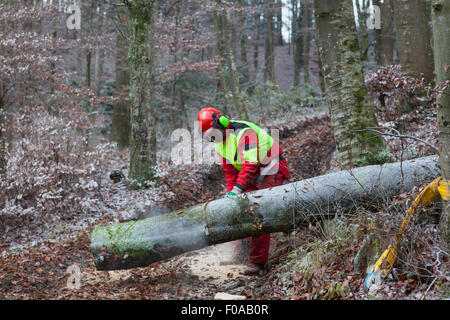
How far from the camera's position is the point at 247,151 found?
5.27 meters

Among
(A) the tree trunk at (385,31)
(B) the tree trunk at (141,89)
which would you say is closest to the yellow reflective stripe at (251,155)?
(B) the tree trunk at (141,89)

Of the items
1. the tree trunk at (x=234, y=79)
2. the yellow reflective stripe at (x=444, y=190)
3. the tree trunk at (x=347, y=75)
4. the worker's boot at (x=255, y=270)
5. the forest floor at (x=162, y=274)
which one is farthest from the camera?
the tree trunk at (x=234, y=79)

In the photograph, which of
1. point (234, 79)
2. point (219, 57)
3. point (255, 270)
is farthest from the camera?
point (219, 57)

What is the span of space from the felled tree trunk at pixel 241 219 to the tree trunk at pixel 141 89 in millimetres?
4150

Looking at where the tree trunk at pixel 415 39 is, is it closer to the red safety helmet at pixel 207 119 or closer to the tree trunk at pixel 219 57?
the red safety helmet at pixel 207 119

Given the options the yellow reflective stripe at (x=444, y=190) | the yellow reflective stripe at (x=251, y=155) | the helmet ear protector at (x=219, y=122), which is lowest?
the yellow reflective stripe at (x=444, y=190)

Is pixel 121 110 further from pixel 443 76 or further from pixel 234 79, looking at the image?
pixel 443 76

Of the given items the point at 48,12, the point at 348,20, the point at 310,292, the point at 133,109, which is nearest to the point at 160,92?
the point at 48,12

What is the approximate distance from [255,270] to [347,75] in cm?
311

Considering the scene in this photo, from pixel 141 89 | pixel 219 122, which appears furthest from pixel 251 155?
pixel 141 89

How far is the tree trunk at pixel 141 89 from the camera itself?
28.3 feet
